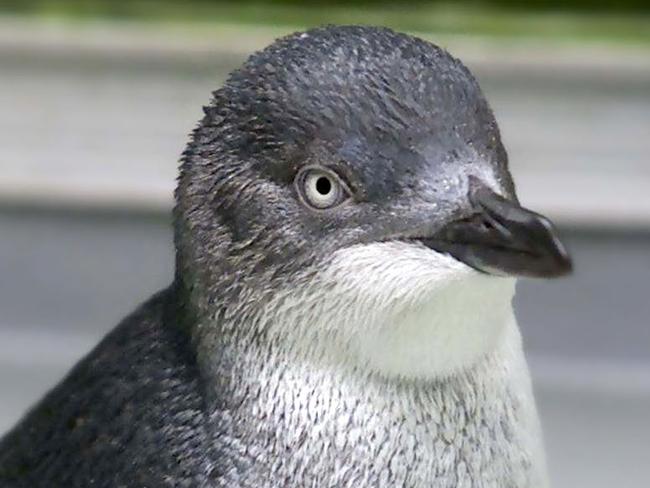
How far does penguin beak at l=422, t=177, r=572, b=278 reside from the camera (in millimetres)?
521

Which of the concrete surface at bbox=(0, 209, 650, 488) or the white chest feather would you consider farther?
the concrete surface at bbox=(0, 209, 650, 488)

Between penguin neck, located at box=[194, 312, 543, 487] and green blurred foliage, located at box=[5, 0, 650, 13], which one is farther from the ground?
green blurred foliage, located at box=[5, 0, 650, 13]

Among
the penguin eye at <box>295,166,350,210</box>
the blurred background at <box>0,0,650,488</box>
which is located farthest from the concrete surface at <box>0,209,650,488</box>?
the penguin eye at <box>295,166,350,210</box>

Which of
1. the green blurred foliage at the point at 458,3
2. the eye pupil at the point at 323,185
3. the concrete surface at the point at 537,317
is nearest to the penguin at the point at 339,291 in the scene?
the eye pupil at the point at 323,185

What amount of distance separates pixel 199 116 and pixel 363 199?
0.77 metres

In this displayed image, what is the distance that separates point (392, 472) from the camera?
617mm

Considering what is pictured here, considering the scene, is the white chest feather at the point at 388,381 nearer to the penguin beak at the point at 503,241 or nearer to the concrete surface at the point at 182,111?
the penguin beak at the point at 503,241

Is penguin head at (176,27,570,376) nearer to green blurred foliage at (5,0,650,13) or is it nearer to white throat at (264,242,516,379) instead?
white throat at (264,242,516,379)

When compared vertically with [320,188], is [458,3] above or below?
above

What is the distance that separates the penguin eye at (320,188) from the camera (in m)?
0.56

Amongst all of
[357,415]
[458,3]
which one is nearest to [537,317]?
[458,3]

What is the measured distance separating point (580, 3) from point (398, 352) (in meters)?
0.87

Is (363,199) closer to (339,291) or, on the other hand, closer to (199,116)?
(339,291)

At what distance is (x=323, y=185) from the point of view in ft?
1.86
